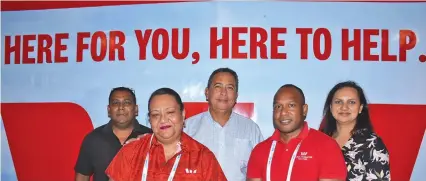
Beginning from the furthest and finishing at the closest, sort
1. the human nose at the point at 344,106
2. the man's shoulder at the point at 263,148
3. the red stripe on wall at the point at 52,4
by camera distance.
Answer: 1. the red stripe on wall at the point at 52,4
2. the human nose at the point at 344,106
3. the man's shoulder at the point at 263,148

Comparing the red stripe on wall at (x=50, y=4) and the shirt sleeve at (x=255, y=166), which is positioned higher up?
the red stripe on wall at (x=50, y=4)

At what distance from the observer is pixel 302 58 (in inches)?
115

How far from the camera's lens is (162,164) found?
218 cm

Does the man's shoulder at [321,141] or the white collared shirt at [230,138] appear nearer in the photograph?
the man's shoulder at [321,141]

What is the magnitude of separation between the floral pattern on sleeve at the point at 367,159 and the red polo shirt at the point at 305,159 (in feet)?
0.49

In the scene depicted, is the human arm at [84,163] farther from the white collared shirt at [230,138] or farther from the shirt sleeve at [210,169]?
→ the shirt sleeve at [210,169]

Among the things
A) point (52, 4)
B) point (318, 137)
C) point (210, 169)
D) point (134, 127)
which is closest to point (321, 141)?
point (318, 137)

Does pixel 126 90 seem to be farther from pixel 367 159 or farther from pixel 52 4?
pixel 367 159

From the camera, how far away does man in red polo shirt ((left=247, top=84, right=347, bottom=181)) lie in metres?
2.22

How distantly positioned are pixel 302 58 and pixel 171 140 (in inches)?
45.2

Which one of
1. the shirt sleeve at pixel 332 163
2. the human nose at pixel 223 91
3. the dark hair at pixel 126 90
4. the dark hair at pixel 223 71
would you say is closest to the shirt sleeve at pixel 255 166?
the shirt sleeve at pixel 332 163

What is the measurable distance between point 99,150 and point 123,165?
799mm

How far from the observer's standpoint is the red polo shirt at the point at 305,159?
2.21 metres

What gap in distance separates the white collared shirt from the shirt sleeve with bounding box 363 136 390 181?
747 mm
